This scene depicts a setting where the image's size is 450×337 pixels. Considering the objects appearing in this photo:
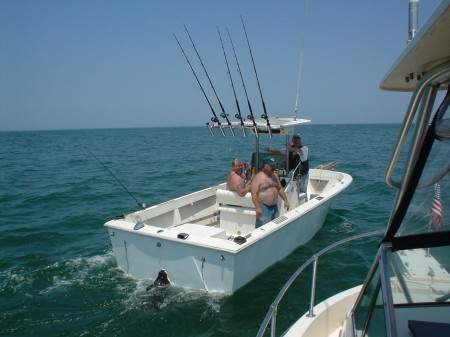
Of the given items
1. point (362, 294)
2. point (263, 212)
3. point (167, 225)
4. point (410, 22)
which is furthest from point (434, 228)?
point (167, 225)

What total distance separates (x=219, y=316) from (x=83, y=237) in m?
4.83

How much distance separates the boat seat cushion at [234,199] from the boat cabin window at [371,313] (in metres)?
4.14

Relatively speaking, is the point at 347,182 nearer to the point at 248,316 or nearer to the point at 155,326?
the point at 248,316

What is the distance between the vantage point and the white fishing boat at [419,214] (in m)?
1.71

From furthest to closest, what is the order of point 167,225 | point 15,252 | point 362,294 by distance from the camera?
point 15,252, point 167,225, point 362,294

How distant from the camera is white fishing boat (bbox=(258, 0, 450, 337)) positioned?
1.71m

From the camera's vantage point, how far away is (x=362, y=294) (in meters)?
2.57

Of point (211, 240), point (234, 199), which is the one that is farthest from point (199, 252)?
point (234, 199)

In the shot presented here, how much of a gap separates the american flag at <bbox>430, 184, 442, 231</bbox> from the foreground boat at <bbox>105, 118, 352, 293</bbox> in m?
3.04

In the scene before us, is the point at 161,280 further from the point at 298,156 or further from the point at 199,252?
the point at 298,156

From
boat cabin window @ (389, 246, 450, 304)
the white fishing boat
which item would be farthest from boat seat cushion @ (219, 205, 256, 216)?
boat cabin window @ (389, 246, 450, 304)

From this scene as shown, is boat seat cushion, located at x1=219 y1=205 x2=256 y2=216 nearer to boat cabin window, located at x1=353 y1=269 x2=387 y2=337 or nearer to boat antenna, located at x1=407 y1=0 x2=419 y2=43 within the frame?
boat cabin window, located at x1=353 y1=269 x2=387 y2=337

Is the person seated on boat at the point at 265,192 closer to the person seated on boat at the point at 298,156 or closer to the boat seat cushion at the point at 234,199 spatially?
the boat seat cushion at the point at 234,199

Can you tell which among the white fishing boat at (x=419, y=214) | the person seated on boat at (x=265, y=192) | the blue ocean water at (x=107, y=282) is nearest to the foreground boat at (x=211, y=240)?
the blue ocean water at (x=107, y=282)
